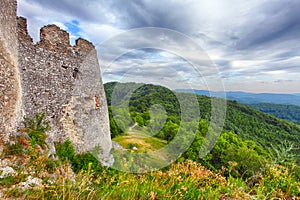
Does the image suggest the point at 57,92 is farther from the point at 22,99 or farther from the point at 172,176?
the point at 172,176

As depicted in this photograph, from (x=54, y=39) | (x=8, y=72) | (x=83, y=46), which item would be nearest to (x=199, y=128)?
(x=83, y=46)

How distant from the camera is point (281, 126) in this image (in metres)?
87.8

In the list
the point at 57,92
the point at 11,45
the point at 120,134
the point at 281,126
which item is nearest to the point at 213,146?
the point at 120,134

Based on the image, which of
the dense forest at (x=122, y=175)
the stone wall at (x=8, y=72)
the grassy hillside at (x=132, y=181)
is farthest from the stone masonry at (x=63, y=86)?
the grassy hillside at (x=132, y=181)

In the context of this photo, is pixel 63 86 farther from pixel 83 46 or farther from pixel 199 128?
pixel 199 128

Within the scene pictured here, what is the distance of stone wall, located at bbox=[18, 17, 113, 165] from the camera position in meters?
7.96

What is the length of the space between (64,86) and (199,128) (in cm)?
3722

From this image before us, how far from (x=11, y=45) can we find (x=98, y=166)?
23.5 feet

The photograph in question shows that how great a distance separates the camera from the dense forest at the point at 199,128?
12.0 meters

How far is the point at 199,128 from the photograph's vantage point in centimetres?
4209

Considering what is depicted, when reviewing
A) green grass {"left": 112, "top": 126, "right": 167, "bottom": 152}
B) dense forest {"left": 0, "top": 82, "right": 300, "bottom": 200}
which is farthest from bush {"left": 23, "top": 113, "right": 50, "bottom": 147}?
green grass {"left": 112, "top": 126, "right": 167, "bottom": 152}

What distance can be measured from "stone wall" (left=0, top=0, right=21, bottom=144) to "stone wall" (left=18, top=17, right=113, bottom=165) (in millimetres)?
709

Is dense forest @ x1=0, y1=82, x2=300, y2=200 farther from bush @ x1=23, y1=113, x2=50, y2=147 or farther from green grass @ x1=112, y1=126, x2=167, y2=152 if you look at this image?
green grass @ x1=112, y1=126, x2=167, y2=152

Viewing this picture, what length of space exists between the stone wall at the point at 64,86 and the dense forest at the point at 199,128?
166 cm
